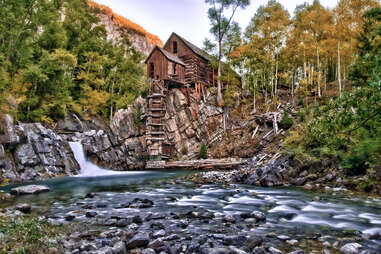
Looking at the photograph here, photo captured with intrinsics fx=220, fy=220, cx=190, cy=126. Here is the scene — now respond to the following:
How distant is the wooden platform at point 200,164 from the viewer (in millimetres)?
21719

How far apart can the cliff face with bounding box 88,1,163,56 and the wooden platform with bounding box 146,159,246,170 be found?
99.5 metres

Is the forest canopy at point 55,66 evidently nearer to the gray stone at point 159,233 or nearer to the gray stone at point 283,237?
the gray stone at point 159,233

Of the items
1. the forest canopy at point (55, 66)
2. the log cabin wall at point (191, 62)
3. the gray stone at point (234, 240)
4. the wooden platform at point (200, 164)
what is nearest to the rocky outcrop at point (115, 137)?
the forest canopy at point (55, 66)

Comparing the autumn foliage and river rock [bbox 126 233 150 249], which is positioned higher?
the autumn foliage

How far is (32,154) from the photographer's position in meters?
16.5

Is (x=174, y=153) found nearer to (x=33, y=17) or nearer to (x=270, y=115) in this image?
(x=270, y=115)

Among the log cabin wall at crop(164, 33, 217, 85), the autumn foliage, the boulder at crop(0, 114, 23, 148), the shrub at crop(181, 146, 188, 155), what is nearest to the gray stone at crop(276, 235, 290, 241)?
the boulder at crop(0, 114, 23, 148)

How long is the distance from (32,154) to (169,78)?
64.3 ft

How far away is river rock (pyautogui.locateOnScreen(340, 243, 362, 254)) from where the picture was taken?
12.2 ft

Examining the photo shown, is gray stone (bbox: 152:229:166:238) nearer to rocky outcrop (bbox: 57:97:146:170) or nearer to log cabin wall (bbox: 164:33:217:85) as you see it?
rocky outcrop (bbox: 57:97:146:170)

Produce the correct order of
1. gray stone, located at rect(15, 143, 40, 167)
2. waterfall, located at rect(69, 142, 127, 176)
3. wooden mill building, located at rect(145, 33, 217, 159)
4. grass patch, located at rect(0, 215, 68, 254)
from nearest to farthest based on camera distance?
grass patch, located at rect(0, 215, 68, 254)
gray stone, located at rect(15, 143, 40, 167)
waterfall, located at rect(69, 142, 127, 176)
wooden mill building, located at rect(145, 33, 217, 159)

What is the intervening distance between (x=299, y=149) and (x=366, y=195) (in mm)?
4354

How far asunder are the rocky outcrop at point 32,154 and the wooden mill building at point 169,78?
11.2 metres

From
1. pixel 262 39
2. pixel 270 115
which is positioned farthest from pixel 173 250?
pixel 262 39
